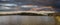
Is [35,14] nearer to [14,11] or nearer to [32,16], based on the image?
[32,16]

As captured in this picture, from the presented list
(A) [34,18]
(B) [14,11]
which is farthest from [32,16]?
(B) [14,11]

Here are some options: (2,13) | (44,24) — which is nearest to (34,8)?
(44,24)

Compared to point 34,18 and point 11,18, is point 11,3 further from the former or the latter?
point 34,18

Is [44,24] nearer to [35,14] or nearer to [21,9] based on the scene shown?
[35,14]

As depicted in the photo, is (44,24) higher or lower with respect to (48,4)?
lower

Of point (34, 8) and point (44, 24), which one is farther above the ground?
point (34, 8)
